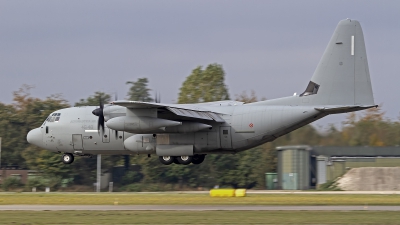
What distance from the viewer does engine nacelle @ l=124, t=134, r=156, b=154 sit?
120ft

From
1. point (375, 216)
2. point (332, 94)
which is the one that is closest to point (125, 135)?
point (332, 94)

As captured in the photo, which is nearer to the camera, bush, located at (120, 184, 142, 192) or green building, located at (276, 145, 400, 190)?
green building, located at (276, 145, 400, 190)

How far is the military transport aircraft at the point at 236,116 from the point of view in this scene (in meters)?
34.5

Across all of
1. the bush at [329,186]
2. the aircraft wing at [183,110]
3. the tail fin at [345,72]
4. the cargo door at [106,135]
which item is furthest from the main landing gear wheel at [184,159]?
the bush at [329,186]

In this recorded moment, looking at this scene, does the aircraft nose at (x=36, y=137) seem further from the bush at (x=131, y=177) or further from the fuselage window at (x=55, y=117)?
the bush at (x=131, y=177)

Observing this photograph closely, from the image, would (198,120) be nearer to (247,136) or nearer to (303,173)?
(247,136)

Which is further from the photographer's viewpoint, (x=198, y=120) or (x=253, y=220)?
(x=198, y=120)

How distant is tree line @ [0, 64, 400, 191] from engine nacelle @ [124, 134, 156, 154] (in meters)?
13.6

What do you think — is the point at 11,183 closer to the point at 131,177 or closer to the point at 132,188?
the point at 132,188

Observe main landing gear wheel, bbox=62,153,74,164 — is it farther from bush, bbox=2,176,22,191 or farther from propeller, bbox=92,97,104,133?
bush, bbox=2,176,22,191

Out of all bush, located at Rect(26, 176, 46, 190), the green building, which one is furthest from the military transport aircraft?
bush, located at Rect(26, 176, 46, 190)

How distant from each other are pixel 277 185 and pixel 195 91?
21292mm

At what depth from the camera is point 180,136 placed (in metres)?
36.3

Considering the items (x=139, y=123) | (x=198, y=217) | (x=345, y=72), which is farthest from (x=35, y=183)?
(x=198, y=217)
